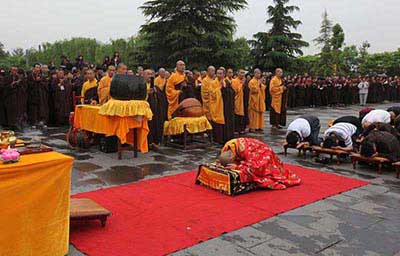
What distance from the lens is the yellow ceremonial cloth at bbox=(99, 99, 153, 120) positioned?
22.9ft

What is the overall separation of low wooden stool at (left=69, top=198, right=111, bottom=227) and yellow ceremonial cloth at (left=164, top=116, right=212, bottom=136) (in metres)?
4.46

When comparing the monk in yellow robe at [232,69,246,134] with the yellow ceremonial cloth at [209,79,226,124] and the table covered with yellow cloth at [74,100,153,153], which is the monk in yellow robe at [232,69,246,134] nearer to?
the yellow ceremonial cloth at [209,79,226,124]

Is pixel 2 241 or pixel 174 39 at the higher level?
pixel 174 39

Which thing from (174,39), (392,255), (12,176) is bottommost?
(392,255)

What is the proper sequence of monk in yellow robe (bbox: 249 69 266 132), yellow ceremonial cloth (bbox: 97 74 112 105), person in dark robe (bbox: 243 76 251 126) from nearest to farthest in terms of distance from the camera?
1. yellow ceremonial cloth (bbox: 97 74 112 105)
2. person in dark robe (bbox: 243 76 251 126)
3. monk in yellow robe (bbox: 249 69 266 132)

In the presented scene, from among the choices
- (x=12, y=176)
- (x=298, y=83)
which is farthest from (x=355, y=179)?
(x=298, y=83)

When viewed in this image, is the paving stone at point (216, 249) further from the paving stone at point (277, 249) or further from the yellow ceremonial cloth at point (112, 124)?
the yellow ceremonial cloth at point (112, 124)

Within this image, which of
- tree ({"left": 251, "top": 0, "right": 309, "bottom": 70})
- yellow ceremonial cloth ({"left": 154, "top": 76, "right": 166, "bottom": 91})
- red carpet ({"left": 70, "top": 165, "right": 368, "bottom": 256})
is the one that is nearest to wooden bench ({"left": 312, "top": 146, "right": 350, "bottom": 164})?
red carpet ({"left": 70, "top": 165, "right": 368, "bottom": 256})

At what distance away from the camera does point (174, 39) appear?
22.8m

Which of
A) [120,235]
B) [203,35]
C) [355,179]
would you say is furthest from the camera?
[203,35]

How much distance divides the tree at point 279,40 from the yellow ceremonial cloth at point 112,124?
20.8m

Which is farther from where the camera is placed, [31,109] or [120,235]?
[31,109]

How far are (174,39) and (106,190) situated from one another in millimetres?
18385

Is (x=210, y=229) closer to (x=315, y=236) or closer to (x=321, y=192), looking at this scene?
(x=315, y=236)
